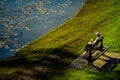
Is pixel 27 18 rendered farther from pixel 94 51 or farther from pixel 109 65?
pixel 109 65

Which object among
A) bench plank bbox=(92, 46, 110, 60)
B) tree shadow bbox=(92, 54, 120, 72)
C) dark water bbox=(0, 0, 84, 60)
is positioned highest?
dark water bbox=(0, 0, 84, 60)

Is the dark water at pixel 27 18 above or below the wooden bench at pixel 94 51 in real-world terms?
above

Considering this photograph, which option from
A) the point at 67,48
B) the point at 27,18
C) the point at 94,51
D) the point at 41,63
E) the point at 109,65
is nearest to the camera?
the point at 109,65

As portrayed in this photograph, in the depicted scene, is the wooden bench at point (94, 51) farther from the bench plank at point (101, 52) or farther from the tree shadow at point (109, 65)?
the tree shadow at point (109, 65)

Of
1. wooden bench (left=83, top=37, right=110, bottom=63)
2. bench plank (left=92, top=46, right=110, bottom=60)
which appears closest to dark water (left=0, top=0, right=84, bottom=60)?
wooden bench (left=83, top=37, right=110, bottom=63)

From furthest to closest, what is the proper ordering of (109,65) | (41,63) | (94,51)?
(41,63) < (94,51) < (109,65)

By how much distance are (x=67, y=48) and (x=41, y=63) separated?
9.58ft

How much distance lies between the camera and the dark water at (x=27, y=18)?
90.3 ft

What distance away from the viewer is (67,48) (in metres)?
21.4

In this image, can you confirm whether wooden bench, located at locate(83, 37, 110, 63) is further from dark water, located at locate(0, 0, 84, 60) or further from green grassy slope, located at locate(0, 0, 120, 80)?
dark water, located at locate(0, 0, 84, 60)

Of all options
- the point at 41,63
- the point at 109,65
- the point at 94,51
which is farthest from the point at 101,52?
the point at 41,63

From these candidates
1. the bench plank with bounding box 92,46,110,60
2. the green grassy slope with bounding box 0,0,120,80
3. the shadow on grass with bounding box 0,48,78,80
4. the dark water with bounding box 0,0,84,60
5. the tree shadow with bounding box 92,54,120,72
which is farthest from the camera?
the dark water with bounding box 0,0,84,60

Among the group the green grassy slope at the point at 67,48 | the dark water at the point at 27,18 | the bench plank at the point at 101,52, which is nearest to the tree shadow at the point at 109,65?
the green grassy slope at the point at 67,48

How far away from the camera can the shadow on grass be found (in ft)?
56.9
